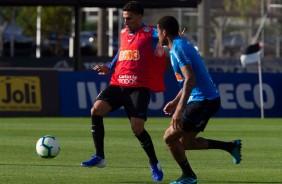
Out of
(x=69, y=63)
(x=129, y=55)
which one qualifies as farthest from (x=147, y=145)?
(x=69, y=63)

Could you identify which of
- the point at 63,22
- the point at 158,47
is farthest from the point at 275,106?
the point at 63,22

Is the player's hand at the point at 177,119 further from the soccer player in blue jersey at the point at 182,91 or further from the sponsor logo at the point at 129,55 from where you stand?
the sponsor logo at the point at 129,55

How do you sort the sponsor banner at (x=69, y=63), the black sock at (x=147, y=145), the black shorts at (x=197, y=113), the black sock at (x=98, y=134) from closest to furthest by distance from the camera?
the black shorts at (x=197, y=113), the black sock at (x=147, y=145), the black sock at (x=98, y=134), the sponsor banner at (x=69, y=63)

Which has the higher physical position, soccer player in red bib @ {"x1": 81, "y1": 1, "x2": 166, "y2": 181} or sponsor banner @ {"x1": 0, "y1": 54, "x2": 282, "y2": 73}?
soccer player in red bib @ {"x1": 81, "y1": 1, "x2": 166, "y2": 181}

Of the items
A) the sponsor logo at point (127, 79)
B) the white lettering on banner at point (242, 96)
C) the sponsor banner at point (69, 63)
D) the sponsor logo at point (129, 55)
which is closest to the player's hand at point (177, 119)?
the sponsor logo at point (127, 79)

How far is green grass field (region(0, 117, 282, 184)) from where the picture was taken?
44.6ft

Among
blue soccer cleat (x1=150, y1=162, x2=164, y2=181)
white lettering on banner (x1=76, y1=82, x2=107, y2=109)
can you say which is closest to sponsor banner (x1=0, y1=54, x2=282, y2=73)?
white lettering on banner (x1=76, y1=82, x2=107, y2=109)

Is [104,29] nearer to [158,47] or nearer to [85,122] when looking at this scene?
[85,122]

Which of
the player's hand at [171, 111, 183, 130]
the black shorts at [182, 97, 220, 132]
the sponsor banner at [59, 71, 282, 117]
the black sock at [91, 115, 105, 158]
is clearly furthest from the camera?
the sponsor banner at [59, 71, 282, 117]

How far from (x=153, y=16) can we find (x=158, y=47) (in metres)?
42.7

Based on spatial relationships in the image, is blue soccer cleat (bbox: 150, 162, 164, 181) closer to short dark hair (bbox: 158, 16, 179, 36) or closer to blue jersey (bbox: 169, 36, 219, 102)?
blue jersey (bbox: 169, 36, 219, 102)

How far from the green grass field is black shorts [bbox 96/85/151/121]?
0.89m

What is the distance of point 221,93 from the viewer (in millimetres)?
30062

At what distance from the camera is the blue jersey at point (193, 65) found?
39.1ft
